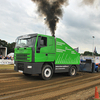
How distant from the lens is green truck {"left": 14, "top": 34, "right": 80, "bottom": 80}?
271 inches

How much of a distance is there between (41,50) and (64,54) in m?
2.20

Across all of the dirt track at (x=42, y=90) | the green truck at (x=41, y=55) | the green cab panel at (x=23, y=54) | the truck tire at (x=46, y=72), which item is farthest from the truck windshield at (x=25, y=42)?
the dirt track at (x=42, y=90)

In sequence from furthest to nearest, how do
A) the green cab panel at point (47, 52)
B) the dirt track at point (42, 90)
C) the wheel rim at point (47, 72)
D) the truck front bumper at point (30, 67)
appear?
1. the wheel rim at point (47, 72)
2. the green cab panel at point (47, 52)
3. the truck front bumper at point (30, 67)
4. the dirt track at point (42, 90)

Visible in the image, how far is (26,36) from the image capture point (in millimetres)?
7559

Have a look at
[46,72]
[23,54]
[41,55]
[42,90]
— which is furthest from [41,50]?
[42,90]

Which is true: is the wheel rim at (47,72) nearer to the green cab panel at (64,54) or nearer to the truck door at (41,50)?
the truck door at (41,50)

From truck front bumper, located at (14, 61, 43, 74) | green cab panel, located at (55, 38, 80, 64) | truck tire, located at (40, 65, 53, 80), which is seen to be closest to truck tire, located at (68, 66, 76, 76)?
green cab panel, located at (55, 38, 80, 64)

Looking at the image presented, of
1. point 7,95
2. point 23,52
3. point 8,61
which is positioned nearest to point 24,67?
point 23,52

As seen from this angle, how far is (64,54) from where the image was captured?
339 inches

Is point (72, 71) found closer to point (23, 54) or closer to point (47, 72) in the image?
point (47, 72)

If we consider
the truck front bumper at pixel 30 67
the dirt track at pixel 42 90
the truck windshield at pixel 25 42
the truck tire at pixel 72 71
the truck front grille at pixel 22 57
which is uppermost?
the truck windshield at pixel 25 42

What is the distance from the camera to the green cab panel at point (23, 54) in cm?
689

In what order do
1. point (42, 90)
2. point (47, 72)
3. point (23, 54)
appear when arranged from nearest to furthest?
point (42, 90) < point (23, 54) < point (47, 72)

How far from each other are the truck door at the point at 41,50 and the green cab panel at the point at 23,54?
16.4 inches
